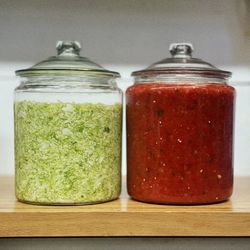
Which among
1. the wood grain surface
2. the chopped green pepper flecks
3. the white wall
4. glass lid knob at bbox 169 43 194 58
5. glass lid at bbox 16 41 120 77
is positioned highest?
the white wall

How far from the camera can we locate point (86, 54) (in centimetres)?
99

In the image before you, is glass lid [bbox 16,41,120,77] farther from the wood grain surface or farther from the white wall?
the white wall

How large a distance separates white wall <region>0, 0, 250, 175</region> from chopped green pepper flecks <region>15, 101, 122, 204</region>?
351mm

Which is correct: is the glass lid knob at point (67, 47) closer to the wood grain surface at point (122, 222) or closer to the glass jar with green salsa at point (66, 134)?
the glass jar with green salsa at point (66, 134)

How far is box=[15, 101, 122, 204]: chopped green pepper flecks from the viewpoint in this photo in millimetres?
625

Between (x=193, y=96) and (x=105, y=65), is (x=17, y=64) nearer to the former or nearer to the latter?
(x=105, y=65)

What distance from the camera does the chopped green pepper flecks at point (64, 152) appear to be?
2.05 ft

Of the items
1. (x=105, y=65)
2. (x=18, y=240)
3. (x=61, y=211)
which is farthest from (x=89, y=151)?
(x=105, y=65)

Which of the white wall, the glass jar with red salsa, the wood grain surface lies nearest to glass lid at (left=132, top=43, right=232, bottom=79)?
the glass jar with red salsa

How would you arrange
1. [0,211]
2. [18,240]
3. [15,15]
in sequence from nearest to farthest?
[0,211], [18,240], [15,15]

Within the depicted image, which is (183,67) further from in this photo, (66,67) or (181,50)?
(66,67)

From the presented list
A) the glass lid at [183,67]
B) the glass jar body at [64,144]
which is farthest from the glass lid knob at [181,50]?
the glass jar body at [64,144]

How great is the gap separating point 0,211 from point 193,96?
0.27m

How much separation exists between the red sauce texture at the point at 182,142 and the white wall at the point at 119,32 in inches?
13.6
